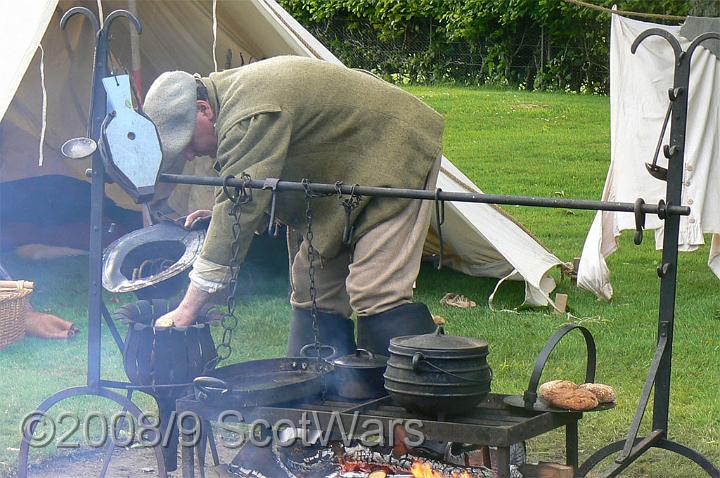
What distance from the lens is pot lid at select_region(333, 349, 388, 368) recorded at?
306cm

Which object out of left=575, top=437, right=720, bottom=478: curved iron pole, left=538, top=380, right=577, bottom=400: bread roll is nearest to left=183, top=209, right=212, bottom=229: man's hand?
left=538, top=380, right=577, bottom=400: bread roll

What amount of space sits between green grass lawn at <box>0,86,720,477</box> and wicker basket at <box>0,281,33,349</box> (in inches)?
2.4

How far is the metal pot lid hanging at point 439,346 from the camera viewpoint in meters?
2.76

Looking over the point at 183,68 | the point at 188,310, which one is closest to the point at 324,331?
the point at 188,310

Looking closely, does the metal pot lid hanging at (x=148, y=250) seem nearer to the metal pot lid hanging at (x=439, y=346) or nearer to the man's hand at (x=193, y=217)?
the man's hand at (x=193, y=217)

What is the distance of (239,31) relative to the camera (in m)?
6.21

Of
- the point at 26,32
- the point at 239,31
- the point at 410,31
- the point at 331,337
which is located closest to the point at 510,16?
the point at 410,31

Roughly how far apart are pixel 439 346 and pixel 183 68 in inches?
172

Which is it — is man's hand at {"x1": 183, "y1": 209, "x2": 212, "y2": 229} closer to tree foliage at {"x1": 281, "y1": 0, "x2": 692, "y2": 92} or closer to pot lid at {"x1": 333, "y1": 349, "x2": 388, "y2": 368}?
pot lid at {"x1": 333, "y1": 349, "x2": 388, "y2": 368}

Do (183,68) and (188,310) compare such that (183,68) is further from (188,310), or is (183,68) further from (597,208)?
(597,208)

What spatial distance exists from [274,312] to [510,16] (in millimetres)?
9390

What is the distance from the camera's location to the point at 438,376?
2740mm

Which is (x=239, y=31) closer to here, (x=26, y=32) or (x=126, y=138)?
(x=26, y=32)

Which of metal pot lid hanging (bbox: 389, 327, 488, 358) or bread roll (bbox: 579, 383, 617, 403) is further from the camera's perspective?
bread roll (bbox: 579, 383, 617, 403)
